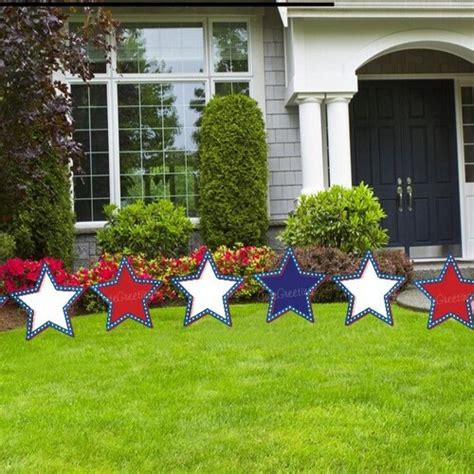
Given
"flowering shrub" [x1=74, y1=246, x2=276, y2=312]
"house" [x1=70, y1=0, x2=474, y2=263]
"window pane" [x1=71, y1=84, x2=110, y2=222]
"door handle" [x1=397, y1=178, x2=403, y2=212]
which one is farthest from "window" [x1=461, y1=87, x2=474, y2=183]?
"window pane" [x1=71, y1=84, x2=110, y2=222]

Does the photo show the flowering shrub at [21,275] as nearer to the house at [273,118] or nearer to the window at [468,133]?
the house at [273,118]

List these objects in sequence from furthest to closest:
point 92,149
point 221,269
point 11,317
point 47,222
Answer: point 92,149 → point 47,222 → point 221,269 → point 11,317

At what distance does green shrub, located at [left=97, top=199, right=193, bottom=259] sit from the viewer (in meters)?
7.68

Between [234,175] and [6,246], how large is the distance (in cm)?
277

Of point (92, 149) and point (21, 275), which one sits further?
point (92, 149)

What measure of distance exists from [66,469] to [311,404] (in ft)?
4.22

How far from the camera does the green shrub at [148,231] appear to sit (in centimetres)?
768

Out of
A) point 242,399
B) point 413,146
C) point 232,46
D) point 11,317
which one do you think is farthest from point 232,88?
point 242,399

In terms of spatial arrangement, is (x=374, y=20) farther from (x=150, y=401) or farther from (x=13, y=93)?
(x=150, y=401)

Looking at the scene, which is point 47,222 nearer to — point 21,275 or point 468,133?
point 21,275

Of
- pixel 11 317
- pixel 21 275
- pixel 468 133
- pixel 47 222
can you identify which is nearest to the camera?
pixel 11 317

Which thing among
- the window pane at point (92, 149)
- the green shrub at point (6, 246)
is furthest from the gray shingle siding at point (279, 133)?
the green shrub at point (6, 246)

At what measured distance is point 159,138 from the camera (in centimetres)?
864

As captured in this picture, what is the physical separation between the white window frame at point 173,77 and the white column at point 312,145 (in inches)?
40.5
